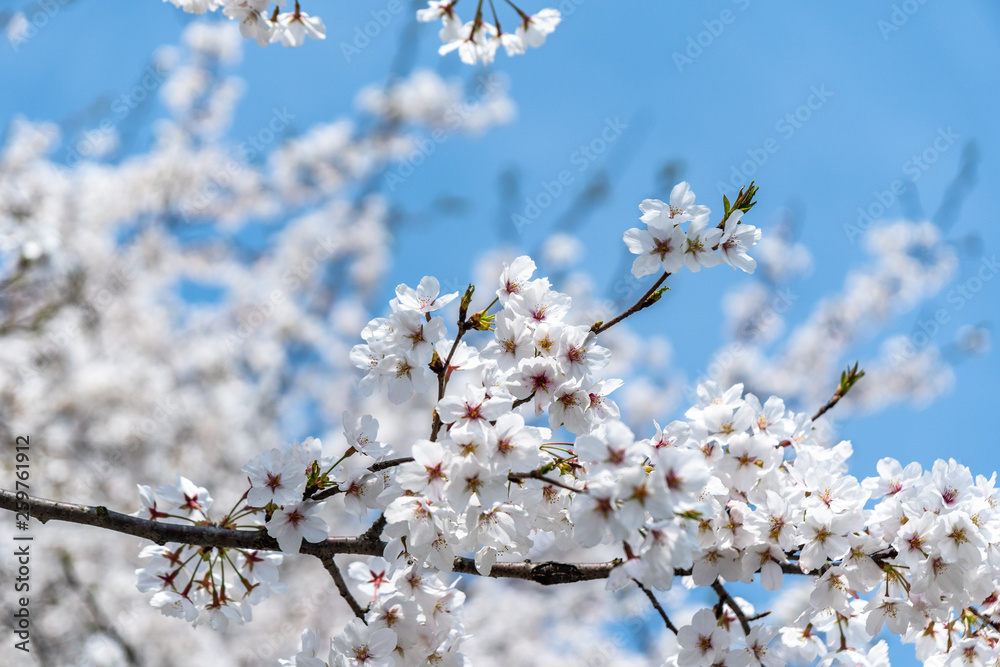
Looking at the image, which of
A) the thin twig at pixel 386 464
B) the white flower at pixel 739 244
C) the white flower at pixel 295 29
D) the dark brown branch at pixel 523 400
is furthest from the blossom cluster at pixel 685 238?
the white flower at pixel 295 29

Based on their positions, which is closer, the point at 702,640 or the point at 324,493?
the point at 324,493

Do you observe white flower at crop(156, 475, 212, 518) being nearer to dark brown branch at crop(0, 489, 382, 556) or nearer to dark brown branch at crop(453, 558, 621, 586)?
dark brown branch at crop(0, 489, 382, 556)

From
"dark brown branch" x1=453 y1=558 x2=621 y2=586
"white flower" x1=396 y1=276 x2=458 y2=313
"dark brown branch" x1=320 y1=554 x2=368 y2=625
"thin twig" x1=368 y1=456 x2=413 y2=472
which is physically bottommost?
"dark brown branch" x1=453 y1=558 x2=621 y2=586

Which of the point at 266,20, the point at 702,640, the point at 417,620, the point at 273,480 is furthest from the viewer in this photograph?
the point at 266,20

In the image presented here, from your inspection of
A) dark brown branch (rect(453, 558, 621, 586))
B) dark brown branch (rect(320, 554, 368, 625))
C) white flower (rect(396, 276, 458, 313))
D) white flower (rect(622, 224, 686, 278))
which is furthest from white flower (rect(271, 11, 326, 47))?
dark brown branch (rect(453, 558, 621, 586))

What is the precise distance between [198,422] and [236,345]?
1.35 metres

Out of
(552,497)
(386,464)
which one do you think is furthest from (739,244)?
(386,464)

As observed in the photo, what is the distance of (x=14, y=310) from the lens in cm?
765

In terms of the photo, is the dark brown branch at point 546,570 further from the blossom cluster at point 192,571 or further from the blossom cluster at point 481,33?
the blossom cluster at point 481,33

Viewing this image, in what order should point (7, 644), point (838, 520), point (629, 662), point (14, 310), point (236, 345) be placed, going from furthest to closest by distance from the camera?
1. point (629, 662)
2. point (236, 345)
3. point (14, 310)
4. point (7, 644)
5. point (838, 520)

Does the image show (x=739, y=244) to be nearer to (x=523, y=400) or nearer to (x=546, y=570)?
(x=523, y=400)

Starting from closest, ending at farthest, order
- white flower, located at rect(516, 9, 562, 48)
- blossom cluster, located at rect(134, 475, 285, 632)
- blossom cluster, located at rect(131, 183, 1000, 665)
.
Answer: blossom cluster, located at rect(131, 183, 1000, 665)
blossom cluster, located at rect(134, 475, 285, 632)
white flower, located at rect(516, 9, 562, 48)

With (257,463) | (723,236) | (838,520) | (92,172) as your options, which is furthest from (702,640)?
(92,172)

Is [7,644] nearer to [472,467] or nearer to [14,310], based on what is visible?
[14,310]
